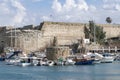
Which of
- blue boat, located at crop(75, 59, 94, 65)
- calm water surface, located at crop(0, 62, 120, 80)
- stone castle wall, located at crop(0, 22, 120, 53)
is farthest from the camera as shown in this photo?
stone castle wall, located at crop(0, 22, 120, 53)

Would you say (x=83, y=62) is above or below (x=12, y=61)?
below

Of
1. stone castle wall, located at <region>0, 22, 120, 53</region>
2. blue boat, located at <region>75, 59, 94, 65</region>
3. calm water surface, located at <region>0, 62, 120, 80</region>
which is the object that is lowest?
calm water surface, located at <region>0, 62, 120, 80</region>

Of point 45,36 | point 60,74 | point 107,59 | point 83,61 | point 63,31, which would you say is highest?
point 63,31

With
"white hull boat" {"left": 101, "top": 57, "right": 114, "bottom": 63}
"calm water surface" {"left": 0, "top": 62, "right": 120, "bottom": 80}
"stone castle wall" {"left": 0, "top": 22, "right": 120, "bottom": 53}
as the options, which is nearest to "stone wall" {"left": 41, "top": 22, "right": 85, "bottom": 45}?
"stone castle wall" {"left": 0, "top": 22, "right": 120, "bottom": 53}

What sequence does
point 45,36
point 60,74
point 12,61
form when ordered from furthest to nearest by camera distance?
point 45,36 < point 12,61 < point 60,74

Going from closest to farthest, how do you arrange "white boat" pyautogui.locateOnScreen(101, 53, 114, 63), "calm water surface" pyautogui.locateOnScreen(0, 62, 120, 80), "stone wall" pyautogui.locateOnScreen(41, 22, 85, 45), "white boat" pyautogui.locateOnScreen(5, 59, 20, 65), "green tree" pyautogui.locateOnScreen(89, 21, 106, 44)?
1. "calm water surface" pyautogui.locateOnScreen(0, 62, 120, 80)
2. "white boat" pyautogui.locateOnScreen(5, 59, 20, 65)
3. "white boat" pyautogui.locateOnScreen(101, 53, 114, 63)
4. "stone wall" pyautogui.locateOnScreen(41, 22, 85, 45)
5. "green tree" pyautogui.locateOnScreen(89, 21, 106, 44)

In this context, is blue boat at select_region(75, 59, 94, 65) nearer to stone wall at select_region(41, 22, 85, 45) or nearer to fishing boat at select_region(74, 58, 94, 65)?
fishing boat at select_region(74, 58, 94, 65)

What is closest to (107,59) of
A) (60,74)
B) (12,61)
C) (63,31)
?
(12,61)

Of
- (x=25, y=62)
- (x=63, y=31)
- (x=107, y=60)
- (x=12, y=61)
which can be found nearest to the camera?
(x=25, y=62)

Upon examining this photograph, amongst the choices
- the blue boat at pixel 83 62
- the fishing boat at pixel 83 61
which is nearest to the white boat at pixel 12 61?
the fishing boat at pixel 83 61

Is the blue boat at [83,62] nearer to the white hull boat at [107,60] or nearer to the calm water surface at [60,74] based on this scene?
the white hull boat at [107,60]

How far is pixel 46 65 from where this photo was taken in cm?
6341

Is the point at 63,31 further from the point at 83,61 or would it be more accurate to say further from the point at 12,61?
the point at 83,61

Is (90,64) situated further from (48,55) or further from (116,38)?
(116,38)
